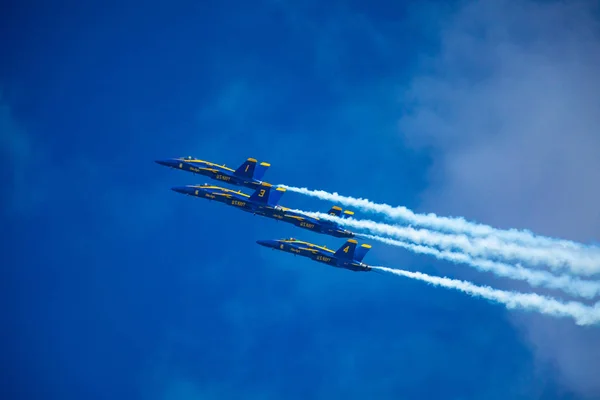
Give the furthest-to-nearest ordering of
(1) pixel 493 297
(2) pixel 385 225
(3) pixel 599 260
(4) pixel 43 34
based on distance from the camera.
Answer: (4) pixel 43 34 → (2) pixel 385 225 → (1) pixel 493 297 → (3) pixel 599 260

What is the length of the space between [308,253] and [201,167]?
55.4 ft

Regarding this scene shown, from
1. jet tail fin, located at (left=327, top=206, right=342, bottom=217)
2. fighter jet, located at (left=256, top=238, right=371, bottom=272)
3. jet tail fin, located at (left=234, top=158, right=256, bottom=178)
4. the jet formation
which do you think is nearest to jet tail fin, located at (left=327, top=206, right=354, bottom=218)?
jet tail fin, located at (left=327, top=206, right=342, bottom=217)

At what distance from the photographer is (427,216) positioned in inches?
3925

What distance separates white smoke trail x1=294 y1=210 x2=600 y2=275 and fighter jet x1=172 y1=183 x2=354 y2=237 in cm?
121

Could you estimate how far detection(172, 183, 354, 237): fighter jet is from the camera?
95750mm

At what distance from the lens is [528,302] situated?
91438mm

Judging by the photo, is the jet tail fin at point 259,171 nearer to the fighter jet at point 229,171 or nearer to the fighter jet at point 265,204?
the fighter jet at point 229,171

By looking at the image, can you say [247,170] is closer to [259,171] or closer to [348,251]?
[259,171]

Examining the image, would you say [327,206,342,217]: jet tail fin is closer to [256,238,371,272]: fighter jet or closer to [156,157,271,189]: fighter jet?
[256,238,371,272]: fighter jet

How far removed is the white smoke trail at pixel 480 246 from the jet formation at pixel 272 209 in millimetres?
1612

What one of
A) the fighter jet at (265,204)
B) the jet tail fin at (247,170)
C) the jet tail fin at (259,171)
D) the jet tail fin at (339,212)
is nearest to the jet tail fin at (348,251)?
the fighter jet at (265,204)

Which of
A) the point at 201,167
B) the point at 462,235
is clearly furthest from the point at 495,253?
the point at 201,167

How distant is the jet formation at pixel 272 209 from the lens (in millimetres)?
94188

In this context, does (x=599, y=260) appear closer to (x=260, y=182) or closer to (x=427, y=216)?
(x=427, y=216)
